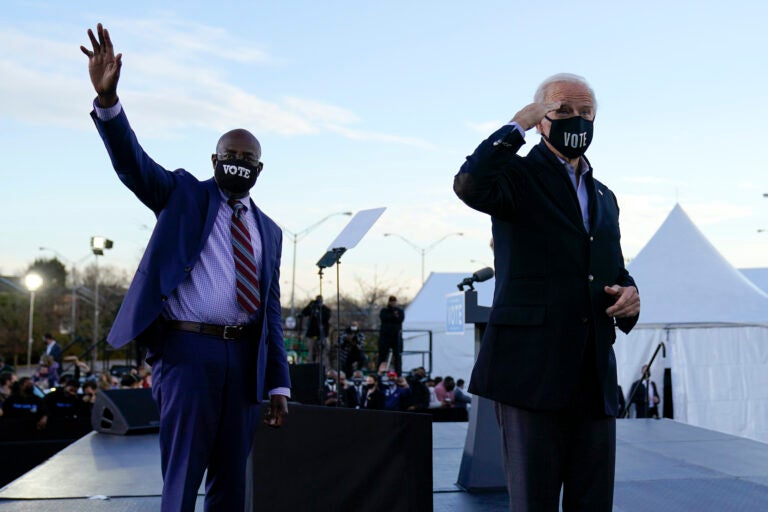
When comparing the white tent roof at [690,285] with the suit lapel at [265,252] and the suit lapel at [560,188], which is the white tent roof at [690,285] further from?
the suit lapel at [560,188]

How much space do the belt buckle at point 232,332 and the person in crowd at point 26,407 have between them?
8378 millimetres

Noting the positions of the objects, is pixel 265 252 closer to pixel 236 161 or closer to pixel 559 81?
pixel 236 161

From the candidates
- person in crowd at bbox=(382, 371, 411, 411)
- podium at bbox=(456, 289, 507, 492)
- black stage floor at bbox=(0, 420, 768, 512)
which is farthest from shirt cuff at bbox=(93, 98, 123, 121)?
person in crowd at bbox=(382, 371, 411, 411)

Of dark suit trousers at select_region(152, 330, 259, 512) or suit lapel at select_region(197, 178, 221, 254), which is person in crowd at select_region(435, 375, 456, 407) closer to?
dark suit trousers at select_region(152, 330, 259, 512)

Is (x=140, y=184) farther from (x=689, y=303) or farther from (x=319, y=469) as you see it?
(x=689, y=303)

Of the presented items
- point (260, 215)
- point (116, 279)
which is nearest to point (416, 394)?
point (260, 215)

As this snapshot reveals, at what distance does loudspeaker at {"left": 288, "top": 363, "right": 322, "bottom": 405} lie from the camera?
29.7 ft

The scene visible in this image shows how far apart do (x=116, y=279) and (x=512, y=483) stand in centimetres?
6064

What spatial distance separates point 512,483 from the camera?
2.43 metres

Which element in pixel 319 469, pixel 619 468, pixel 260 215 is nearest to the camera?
pixel 260 215

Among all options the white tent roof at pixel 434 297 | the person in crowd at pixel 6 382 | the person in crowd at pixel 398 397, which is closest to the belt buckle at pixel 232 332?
the person in crowd at pixel 398 397

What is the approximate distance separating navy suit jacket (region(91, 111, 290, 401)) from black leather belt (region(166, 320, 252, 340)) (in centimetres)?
8

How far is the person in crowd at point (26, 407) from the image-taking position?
10.2 m

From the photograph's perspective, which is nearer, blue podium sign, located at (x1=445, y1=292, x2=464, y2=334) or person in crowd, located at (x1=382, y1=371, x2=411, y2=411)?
blue podium sign, located at (x1=445, y1=292, x2=464, y2=334)
